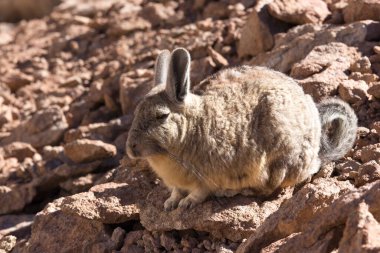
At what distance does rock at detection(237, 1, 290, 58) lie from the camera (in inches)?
344

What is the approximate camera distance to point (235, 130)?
583 centimetres

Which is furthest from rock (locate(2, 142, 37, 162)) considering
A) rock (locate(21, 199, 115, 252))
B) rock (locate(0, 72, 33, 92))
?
rock (locate(0, 72, 33, 92))

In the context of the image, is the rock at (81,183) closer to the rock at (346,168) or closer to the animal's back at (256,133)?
the animal's back at (256,133)

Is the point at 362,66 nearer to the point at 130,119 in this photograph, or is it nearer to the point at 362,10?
the point at 362,10

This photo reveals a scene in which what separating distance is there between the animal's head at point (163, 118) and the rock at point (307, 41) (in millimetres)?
2537

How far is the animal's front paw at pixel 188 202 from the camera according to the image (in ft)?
19.3

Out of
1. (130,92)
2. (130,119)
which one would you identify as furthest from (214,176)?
(130,92)

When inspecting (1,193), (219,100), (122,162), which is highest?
(219,100)

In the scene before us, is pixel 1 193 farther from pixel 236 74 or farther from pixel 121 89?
pixel 236 74

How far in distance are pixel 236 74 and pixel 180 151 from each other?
3.02ft

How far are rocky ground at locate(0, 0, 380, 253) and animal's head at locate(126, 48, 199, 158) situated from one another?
0.62m

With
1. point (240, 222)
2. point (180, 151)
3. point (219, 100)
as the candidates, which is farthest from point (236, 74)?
point (240, 222)

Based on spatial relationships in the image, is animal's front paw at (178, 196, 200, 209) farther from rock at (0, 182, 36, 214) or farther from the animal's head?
rock at (0, 182, 36, 214)

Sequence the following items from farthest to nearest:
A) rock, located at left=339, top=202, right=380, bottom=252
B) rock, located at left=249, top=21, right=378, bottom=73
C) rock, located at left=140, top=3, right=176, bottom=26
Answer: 1. rock, located at left=140, top=3, right=176, bottom=26
2. rock, located at left=249, top=21, right=378, bottom=73
3. rock, located at left=339, top=202, right=380, bottom=252
